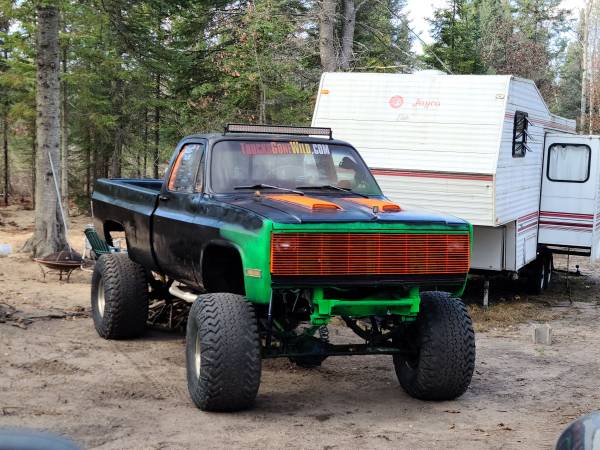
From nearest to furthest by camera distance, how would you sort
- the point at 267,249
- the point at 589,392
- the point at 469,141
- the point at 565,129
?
1. the point at 267,249
2. the point at 589,392
3. the point at 469,141
4. the point at 565,129

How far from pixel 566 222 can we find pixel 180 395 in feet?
29.3

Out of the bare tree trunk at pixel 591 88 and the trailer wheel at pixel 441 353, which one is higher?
the bare tree trunk at pixel 591 88

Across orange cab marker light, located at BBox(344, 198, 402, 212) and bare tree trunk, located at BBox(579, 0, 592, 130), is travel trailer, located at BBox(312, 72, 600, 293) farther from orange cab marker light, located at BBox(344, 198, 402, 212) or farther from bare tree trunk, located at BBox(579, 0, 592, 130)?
bare tree trunk, located at BBox(579, 0, 592, 130)

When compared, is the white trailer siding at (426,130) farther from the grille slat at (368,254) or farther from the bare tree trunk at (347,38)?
the bare tree trunk at (347,38)

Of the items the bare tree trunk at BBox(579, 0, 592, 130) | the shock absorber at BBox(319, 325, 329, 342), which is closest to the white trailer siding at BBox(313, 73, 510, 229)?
the shock absorber at BBox(319, 325, 329, 342)

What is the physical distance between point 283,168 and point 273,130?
2.03 ft

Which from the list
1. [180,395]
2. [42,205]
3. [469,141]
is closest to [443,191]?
[469,141]

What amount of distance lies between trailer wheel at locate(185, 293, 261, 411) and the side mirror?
3190 mm

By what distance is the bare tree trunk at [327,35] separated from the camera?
19828mm

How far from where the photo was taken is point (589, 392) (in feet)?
23.6

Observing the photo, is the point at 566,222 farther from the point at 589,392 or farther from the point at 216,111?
the point at 216,111

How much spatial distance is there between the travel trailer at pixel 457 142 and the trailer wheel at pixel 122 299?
426 centimetres

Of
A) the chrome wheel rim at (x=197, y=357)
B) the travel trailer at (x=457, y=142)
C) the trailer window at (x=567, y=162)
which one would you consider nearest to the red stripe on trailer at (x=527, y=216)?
the travel trailer at (x=457, y=142)

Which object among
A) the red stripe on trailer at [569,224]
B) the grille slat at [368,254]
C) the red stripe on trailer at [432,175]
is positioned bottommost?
the red stripe on trailer at [569,224]
